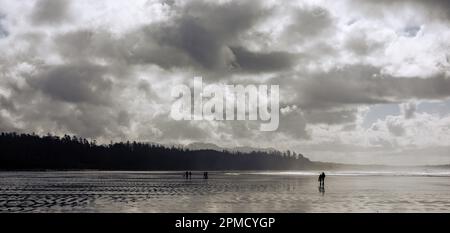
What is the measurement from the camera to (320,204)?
56156 millimetres

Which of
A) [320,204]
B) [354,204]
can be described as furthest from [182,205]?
[354,204]
